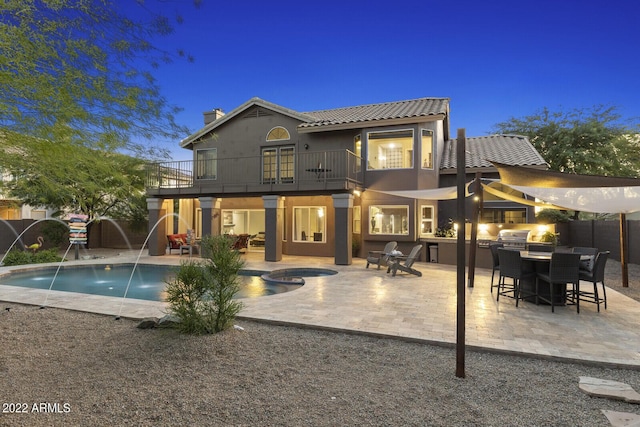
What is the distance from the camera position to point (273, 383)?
3180 mm

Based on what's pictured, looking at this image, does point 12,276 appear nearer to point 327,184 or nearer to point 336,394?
point 327,184

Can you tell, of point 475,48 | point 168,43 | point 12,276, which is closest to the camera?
point 168,43

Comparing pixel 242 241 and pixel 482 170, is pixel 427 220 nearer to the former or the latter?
pixel 482 170

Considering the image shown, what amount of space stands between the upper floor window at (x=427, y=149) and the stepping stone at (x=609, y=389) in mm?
10522

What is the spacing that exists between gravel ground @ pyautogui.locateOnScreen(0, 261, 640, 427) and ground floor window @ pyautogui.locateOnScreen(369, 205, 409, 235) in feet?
29.5

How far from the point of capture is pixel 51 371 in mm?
3365

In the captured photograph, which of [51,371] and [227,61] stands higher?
[227,61]

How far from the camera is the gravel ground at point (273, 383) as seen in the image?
2.63 m

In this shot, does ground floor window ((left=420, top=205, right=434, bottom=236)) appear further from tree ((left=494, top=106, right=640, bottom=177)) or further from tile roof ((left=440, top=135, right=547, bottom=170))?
tree ((left=494, top=106, right=640, bottom=177))

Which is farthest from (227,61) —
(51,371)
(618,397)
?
(618,397)

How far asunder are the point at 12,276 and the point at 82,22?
1032 centimetres

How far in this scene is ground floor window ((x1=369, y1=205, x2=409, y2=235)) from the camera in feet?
43.0

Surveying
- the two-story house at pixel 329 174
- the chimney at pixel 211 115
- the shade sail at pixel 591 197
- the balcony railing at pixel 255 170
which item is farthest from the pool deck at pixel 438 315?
the chimney at pixel 211 115

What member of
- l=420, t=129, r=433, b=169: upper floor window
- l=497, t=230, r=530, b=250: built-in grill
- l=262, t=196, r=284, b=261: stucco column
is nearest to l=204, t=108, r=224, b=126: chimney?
l=262, t=196, r=284, b=261: stucco column
